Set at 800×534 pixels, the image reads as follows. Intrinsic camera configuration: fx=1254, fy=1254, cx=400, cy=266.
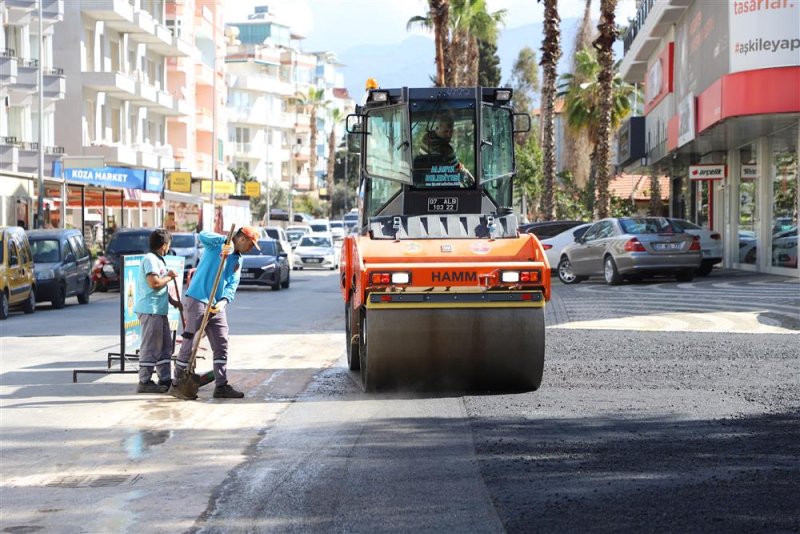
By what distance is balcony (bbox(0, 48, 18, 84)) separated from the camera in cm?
4416

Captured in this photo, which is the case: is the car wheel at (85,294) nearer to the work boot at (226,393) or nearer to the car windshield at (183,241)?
the car windshield at (183,241)

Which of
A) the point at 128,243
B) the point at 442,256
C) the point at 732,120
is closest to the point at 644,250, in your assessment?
the point at 732,120

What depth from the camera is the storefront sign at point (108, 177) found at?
39.8 meters

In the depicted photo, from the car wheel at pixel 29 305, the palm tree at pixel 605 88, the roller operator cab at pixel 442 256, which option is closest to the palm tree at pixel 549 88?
the palm tree at pixel 605 88

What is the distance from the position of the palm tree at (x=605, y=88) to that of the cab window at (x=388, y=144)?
77.0ft

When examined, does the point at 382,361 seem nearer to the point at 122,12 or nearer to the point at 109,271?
the point at 109,271

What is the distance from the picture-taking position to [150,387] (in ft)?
40.7

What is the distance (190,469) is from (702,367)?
7.06 meters

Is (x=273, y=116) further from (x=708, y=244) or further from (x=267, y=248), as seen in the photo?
(x=708, y=244)

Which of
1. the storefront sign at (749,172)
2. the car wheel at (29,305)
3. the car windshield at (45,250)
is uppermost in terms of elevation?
the storefront sign at (749,172)

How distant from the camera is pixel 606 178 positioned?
125 ft

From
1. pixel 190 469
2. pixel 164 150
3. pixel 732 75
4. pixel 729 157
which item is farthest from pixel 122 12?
pixel 190 469

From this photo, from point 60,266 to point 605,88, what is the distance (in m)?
18.0

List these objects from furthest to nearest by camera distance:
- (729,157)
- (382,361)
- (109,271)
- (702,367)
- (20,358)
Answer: (729,157) → (109,271) → (20,358) → (702,367) → (382,361)
